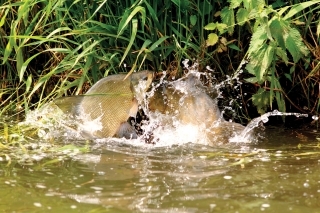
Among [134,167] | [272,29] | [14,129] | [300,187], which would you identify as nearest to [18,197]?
[134,167]

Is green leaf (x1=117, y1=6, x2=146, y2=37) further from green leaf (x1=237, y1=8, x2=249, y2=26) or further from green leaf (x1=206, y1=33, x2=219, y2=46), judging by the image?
green leaf (x1=237, y1=8, x2=249, y2=26)

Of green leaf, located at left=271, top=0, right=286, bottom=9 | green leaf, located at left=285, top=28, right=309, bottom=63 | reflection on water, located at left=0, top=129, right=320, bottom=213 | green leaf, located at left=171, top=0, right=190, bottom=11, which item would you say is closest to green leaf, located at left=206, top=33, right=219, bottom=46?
green leaf, located at left=171, top=0, right=190, bottom=11

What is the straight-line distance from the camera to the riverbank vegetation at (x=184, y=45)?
3945 millimetres

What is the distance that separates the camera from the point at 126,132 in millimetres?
3961

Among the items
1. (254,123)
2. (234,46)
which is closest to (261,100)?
(254,123)

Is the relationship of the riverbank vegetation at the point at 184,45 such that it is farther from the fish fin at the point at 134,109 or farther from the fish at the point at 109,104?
the fish fin at the point at 134,109

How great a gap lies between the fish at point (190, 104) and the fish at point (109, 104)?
155mm

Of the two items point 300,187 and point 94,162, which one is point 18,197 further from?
point 300,187

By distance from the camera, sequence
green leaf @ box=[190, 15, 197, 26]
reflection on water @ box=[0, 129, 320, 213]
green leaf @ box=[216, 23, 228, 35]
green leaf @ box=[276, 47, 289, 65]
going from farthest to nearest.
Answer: green leaf @ box=[190, 15, 197, 26], green leaf @ box=[216, 23, 228, 35], green leaf @ box=[276, 47, 289, 65], reflection on water @ box=[0, 129, 320, 213]

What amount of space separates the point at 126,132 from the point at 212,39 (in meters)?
0.76

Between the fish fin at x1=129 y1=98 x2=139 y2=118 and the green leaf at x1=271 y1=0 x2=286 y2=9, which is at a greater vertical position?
the green leaf at x1=271 y1=0 x2=286 y2=9

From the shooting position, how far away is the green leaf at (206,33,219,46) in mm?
3955

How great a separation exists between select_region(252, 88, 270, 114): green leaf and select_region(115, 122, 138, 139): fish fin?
76 centimetres

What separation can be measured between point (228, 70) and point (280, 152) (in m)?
0.92
